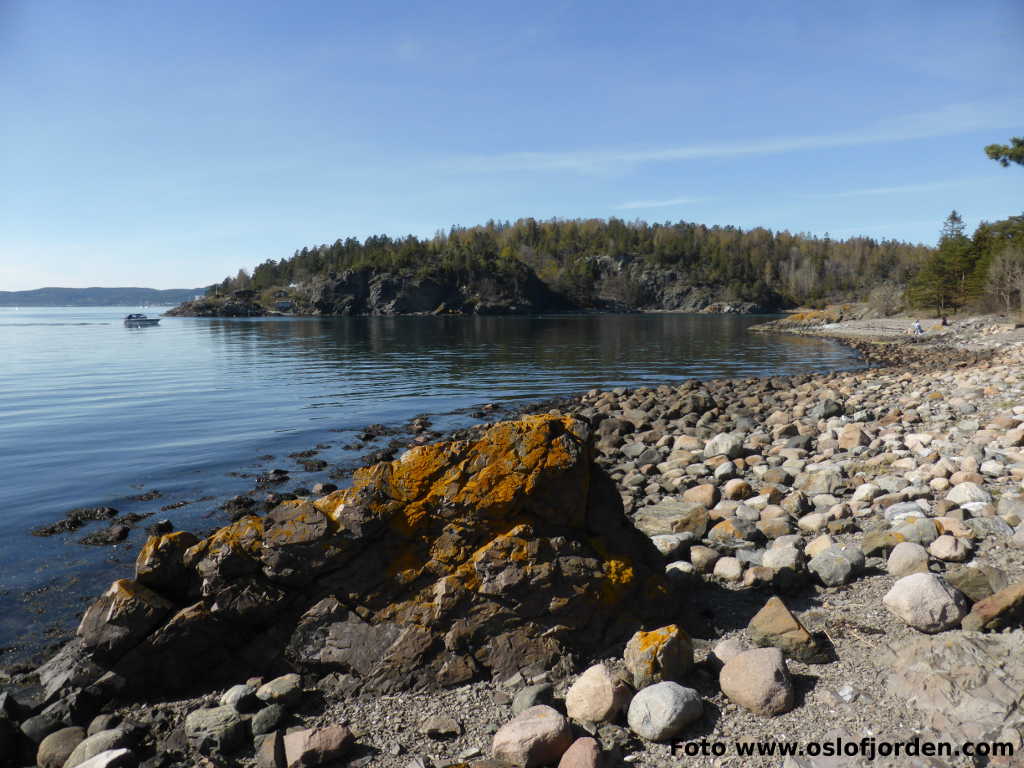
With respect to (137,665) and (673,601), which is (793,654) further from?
(137,665)

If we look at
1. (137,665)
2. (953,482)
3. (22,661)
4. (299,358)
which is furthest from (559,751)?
→ (299,358)

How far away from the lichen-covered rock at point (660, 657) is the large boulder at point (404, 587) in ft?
2.01

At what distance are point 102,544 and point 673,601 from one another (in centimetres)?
967

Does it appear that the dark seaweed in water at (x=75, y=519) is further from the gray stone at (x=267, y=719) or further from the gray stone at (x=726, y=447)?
the gray stone at (x=726, y=447)

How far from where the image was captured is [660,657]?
485cm

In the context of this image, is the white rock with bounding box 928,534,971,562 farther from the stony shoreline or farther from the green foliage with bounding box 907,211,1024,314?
the green foliage with bounding box 907,211,1024,314

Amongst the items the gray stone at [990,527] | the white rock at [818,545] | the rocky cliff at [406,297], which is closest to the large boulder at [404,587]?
the white rock at [818,545]

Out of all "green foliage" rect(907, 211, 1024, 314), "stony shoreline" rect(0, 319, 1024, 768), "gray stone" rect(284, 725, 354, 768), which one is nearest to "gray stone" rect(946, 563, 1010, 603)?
"stony shoreline" rect(0, 319, 1024, 768)

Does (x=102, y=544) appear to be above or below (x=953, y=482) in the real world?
below

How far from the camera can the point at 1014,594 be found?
17.0 ft

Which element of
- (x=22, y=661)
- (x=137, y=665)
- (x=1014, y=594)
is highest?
(x=1014, y=594)

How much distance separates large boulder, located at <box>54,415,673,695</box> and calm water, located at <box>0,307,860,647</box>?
336cm

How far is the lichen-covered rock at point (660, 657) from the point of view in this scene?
4.83 m

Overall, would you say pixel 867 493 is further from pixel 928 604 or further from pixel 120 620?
pixel 120 620
